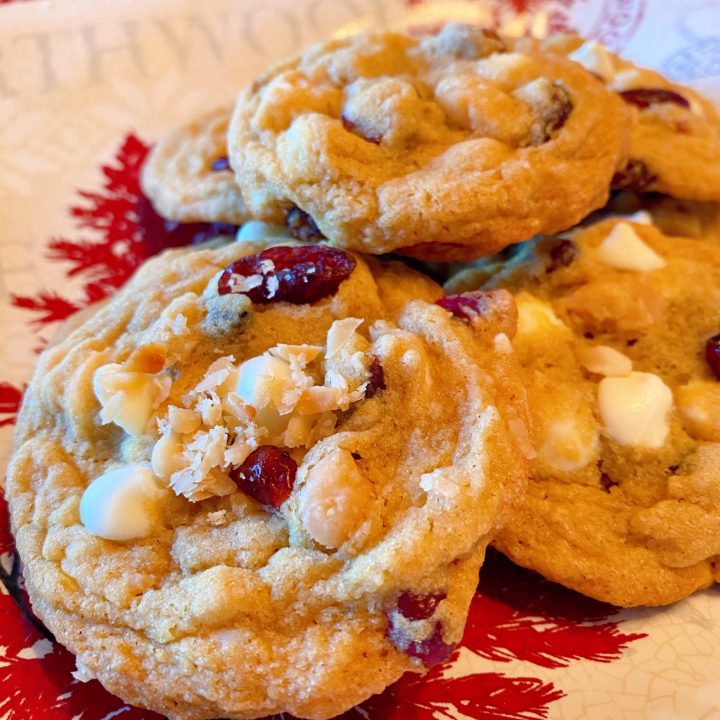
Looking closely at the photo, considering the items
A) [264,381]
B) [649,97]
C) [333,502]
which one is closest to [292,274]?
[264,381]

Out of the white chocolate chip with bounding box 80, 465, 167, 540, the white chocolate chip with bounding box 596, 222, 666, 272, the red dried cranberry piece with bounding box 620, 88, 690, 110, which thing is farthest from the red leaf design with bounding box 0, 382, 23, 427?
the red dried cranberry piece with bounding box 620, 88, 690, 110

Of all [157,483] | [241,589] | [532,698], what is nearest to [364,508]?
[241,589]

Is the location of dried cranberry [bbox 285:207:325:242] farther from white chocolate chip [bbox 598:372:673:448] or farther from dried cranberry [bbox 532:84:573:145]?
white chocolate chip [bbox 598:372:673:448]

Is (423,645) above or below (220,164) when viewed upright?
below

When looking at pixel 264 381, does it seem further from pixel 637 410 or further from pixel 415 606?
pixel 637 410

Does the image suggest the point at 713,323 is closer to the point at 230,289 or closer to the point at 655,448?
the point at 655,448
